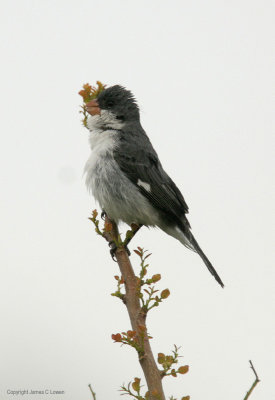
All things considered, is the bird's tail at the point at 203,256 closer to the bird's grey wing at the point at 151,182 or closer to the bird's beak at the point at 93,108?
the bird's grey wing at the point at 151,182

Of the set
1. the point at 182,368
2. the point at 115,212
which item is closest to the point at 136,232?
the point at 115,212

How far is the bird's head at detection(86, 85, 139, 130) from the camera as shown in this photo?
5543mm

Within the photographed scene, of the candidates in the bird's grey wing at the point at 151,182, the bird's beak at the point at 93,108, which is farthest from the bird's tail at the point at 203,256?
the bird's beak at the point at 93,108

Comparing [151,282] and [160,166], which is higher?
[160,166]

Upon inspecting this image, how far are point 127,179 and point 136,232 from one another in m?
0.54

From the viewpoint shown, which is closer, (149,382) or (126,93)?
(149,382)

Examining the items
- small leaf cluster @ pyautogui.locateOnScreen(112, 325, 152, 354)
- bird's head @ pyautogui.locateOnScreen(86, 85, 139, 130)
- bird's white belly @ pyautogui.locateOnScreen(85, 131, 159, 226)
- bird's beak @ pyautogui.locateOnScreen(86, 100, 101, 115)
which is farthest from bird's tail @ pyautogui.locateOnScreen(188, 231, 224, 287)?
small leaf cluster @ pyautogui.locateOnScreen(112, 325, 152, 354)

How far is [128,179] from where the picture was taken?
5.38 m

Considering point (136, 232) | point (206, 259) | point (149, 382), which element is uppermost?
point (136, 232)

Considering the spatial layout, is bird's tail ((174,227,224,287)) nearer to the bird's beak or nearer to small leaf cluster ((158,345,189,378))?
the bird's beak

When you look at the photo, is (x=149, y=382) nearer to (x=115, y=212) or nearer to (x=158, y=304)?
(x=158, y=304)

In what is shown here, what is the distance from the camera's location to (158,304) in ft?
9.58

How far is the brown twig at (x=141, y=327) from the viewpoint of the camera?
236cm

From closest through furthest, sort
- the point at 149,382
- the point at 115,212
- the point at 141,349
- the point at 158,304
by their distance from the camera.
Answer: the point at 149,382 → the point at 141,349 → the point at 158,304 → the point at 115,212
